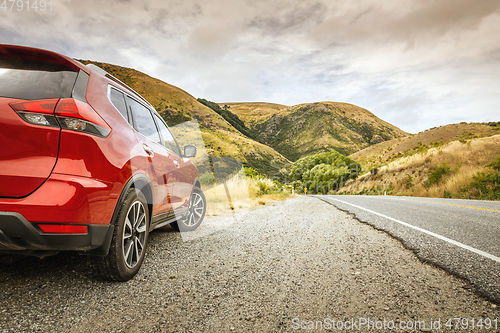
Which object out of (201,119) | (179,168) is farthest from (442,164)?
(201,119)

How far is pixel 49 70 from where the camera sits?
80.8 inches

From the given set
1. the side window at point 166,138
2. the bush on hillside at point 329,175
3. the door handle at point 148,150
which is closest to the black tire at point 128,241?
the door handle at point 148,150

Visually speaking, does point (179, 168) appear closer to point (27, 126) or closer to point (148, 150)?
point (148, 150)

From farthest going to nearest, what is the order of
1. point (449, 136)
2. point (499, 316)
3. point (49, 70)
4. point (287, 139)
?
point (287, 139)
point (449, 136)
point (49, 70)
point (499, 316)

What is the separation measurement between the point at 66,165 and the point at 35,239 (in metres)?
0.54

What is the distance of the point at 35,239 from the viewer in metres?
1.73

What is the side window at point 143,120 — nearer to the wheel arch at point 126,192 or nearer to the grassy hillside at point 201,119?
the wheel arch at point 126,192

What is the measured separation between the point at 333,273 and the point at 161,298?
165cm

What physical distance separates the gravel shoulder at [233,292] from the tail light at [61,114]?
1.33m

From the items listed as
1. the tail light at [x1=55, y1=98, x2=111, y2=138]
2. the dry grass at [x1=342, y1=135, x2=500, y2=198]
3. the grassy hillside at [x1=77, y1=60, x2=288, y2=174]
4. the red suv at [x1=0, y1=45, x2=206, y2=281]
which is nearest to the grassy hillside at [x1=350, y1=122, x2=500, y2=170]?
the dry grass at [x1=342, y1=135, x2=500, y2=198]

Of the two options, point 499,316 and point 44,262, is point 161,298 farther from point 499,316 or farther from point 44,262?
point 499,316

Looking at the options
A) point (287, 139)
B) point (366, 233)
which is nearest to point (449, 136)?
point (366, 233)

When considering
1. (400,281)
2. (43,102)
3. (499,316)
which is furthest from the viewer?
(400,281)

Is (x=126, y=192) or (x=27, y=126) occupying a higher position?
(x=27, y=126)
